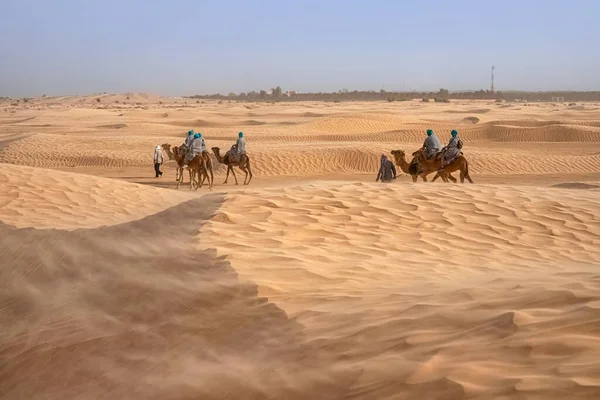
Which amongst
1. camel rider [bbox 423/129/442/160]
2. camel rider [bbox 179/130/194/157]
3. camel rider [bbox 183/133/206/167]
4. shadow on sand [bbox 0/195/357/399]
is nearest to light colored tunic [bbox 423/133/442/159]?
camel rider [bbox 423/129/442/160]

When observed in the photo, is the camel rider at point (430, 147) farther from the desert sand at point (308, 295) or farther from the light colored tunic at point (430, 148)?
the desert sand at point (308, 295)

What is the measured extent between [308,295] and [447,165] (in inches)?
448

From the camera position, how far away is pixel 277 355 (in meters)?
4.29

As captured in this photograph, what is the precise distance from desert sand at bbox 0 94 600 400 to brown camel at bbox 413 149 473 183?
469 centimetres

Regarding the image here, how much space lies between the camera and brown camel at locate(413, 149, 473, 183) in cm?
1596

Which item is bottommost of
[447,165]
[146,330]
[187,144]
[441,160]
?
[146,330]

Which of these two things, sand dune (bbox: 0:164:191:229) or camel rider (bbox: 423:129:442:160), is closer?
sand dune (bbox: 0:164:191:229)

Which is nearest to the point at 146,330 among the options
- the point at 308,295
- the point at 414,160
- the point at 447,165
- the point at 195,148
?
the point at 308,295

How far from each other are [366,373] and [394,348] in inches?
14.9

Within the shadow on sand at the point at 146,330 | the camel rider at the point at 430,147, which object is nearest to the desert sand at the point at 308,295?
the shadow on sand at the point at 146,330

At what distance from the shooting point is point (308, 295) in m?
5.43

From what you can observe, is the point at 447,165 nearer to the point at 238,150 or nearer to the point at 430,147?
the point at 430,147

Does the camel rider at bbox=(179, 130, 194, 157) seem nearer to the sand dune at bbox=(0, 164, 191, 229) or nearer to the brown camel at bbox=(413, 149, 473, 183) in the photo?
the sand dune at bbox=(0, 164, 191, 229)

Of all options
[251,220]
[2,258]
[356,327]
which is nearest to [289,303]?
[356,327]
